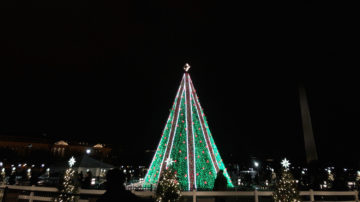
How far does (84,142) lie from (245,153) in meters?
68.2

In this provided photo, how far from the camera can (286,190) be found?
884 centimetres

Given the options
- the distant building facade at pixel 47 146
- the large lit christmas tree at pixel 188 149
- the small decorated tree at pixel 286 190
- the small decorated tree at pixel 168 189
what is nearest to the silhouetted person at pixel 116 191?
the small decorated tree at pixel 168 189

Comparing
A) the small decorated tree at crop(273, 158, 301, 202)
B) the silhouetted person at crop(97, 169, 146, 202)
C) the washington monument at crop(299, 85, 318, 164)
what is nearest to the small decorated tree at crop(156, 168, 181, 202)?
the small decorated tree at crop(273, 158, 301, 202)

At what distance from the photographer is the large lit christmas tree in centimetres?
1371

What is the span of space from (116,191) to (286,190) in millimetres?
7461

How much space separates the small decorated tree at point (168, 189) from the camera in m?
8.12

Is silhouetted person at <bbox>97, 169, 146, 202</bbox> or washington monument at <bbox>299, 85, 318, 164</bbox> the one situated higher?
washington monument at <bbox>299, 85, 318, 164</bbox>

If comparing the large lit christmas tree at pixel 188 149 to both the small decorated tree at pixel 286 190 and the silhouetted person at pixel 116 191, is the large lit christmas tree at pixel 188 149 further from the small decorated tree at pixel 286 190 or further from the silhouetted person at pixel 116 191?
the silhouetted person at pixel 116 191

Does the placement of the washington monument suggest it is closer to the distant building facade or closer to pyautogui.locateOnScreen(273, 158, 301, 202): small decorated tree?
pyautogui.locateOnScreen(273, 158, 301, 202): small decorated tree

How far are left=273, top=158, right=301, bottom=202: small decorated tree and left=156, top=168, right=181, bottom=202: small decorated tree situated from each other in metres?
3.78

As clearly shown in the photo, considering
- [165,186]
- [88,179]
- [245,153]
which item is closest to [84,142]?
[245,153]

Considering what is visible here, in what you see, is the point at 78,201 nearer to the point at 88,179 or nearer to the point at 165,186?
the point at 165,186

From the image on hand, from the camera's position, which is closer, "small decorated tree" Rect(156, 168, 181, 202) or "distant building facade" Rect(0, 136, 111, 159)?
"small decorated tree" Rect(156, 168, 181, 202)

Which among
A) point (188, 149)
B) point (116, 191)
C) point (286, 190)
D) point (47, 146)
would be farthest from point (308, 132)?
point (47, 146)
